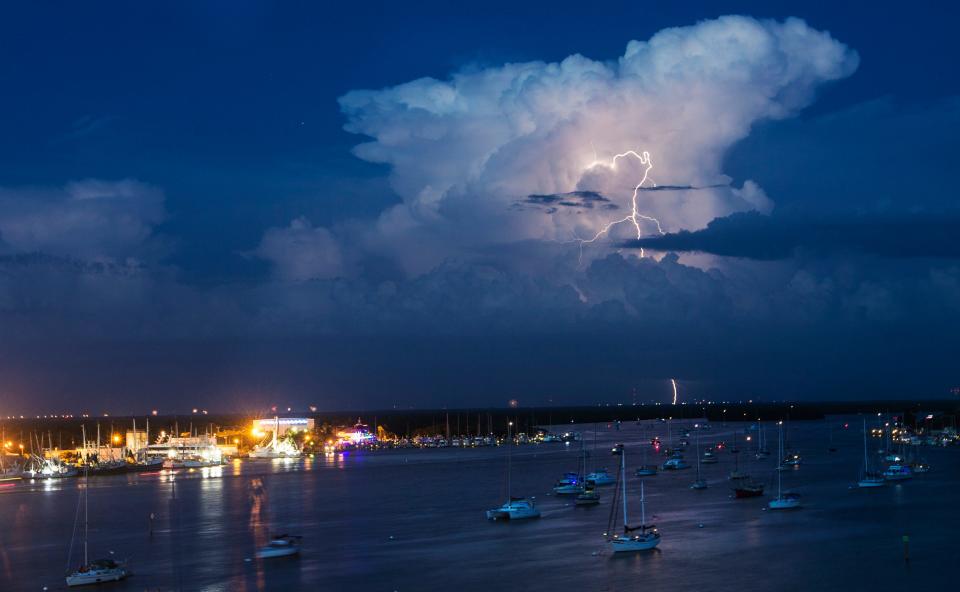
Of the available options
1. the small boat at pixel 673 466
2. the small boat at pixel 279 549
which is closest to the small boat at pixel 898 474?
the small boat at pixel 673 466

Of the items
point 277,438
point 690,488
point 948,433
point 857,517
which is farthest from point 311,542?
point 948,433

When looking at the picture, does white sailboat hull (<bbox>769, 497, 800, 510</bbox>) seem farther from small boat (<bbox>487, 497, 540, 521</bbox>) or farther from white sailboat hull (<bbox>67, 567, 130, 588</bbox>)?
white sailboat hull (<bbox>67, 567, 130, 588</bbox>)

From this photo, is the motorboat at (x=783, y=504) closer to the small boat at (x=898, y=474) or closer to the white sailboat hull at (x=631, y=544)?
the white sailboat hull at (x=631, y=544)

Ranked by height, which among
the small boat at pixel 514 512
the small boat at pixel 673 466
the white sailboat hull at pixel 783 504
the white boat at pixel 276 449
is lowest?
the white boat at pixel 276 449

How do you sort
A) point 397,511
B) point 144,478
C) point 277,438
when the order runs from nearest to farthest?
point 397,511 < point 144,478 < point 277,438

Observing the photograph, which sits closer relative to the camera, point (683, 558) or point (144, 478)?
point (683, 558)

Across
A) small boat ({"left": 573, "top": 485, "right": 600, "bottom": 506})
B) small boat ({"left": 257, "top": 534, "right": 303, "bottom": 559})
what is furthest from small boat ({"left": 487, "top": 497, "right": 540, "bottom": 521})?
small boat ({"left": 257, "top": 534, "right": 303, "bottom": 559})

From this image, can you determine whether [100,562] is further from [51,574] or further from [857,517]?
[857,517]
